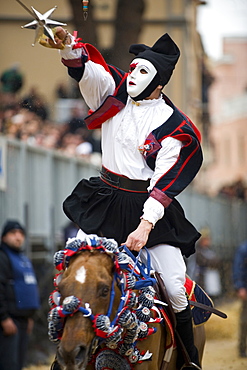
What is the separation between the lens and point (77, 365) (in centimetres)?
428

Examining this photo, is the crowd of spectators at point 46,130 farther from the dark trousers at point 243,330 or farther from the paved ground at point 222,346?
the dark trousers at point 243,330

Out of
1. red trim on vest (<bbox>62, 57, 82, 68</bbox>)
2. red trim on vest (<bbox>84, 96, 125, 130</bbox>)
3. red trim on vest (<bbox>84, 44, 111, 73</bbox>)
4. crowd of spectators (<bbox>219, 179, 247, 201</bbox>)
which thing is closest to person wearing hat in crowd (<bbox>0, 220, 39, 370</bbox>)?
red trim on vest (<bbox>84, 96, 125, 130</bbox>)

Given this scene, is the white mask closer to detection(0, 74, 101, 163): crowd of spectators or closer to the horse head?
the horse head

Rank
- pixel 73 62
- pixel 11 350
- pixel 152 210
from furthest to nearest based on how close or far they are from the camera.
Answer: pixel 11 350, pixel 73 62, pixel 152 210

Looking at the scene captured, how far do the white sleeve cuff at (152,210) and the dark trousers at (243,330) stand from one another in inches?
205

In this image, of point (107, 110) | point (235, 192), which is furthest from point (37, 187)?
point (235, 192)

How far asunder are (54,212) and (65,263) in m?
6.19

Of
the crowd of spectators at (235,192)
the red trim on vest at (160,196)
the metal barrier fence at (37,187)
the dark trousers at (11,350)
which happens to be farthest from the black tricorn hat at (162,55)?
the crowd of spectators at (235,192)

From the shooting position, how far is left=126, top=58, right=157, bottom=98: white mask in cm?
527

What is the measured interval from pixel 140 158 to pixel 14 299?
3662 mm

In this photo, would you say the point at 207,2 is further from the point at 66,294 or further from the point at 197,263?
the point at 66,294

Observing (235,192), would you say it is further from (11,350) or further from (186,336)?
(186,336)

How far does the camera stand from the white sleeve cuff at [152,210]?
16.2ft

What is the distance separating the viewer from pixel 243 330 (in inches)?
459
